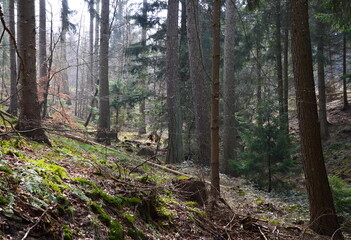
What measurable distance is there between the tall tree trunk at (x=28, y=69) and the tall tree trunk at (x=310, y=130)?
17.8 feet

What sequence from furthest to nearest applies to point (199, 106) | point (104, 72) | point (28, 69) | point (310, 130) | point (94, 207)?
point (104, 72), point (199, 106), point (28, 69), point (310, 130), point (94, 207)

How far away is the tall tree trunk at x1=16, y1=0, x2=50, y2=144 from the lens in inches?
253

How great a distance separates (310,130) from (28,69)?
6.01 m

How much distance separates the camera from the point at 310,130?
6062mm

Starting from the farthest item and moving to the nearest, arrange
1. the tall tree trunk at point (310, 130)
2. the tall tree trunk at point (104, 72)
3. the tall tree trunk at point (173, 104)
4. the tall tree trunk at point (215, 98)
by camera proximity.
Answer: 1. the tall tree trunk at point (104, 72)
2. the tall tree trunk at point (173, 104)
3. the tall tree trunk at point (310, 130)
4. the tall tree trunk at point (215, 98)

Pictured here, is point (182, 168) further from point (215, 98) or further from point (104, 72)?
point (104, 72)

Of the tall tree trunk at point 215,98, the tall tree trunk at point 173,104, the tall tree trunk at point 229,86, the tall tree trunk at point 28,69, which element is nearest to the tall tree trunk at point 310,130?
the tall tree trunk at point 215,98

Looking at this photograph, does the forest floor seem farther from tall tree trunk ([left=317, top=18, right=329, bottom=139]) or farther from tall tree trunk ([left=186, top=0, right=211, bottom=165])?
tall tree trunk ([left=317, top=18, right=329, bottom=139])

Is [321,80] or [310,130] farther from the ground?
[321,80]

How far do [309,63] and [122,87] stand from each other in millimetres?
15318

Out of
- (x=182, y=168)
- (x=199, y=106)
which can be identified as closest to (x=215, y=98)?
(x=182, y=168)

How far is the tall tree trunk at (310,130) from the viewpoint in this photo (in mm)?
6039

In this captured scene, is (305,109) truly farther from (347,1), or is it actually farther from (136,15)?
(136,15)

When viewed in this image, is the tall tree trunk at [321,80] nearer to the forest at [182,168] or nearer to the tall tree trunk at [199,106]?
the forest at [182,168]
